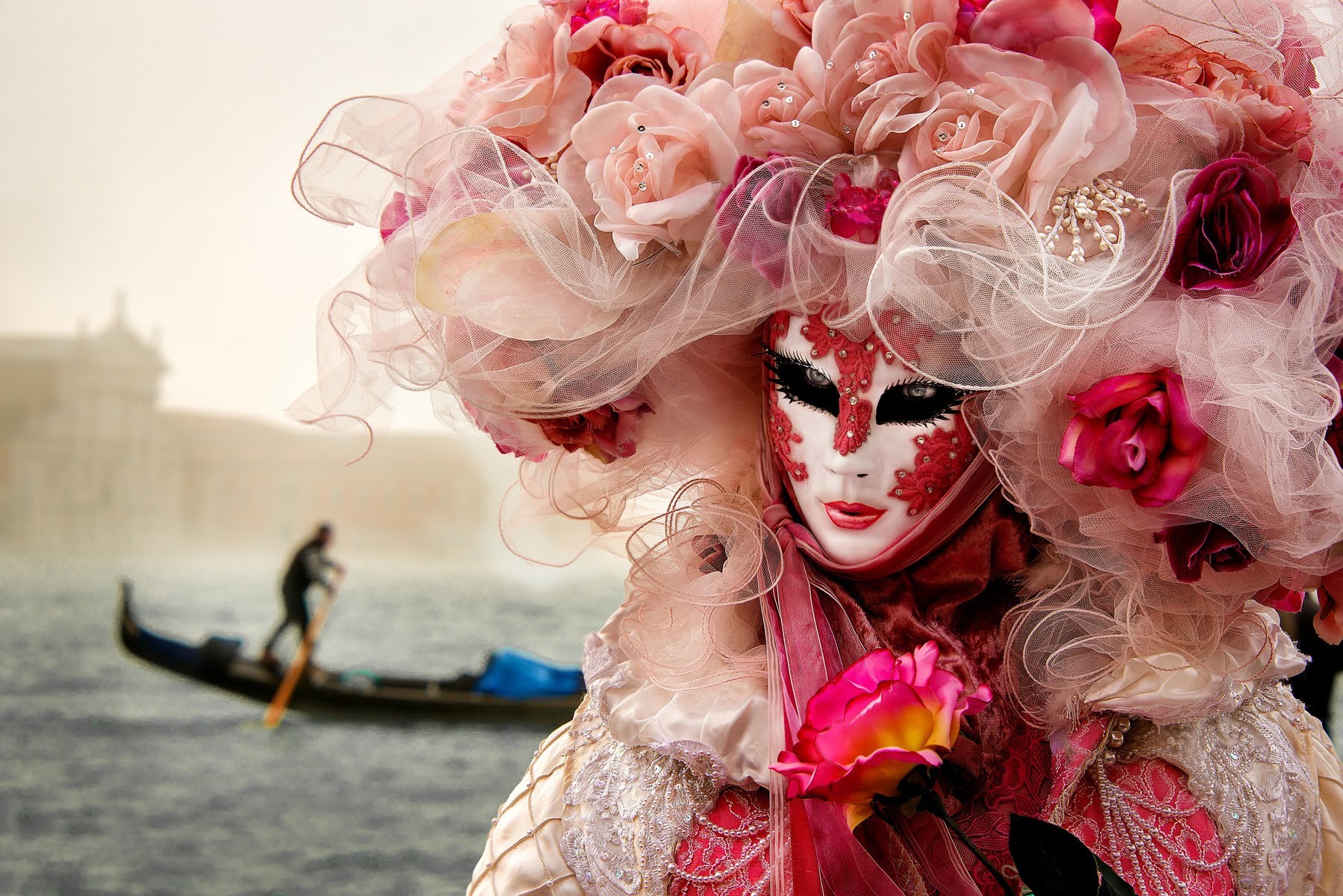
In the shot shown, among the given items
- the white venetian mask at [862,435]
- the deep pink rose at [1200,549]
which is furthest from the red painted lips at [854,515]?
the deep pink rose at [1200,549]

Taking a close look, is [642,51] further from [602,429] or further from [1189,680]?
[1189,680]

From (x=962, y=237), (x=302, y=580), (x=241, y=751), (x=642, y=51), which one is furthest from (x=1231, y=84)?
(x=241, y=751)

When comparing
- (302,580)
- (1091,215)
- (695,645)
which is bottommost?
(302,580)

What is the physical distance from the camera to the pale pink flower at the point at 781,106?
2.67 feet

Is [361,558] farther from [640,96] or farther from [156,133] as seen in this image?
[640,96]

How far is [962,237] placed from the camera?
75cm

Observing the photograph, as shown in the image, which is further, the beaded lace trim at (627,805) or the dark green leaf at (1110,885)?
the beaded lace trim at (627,805)

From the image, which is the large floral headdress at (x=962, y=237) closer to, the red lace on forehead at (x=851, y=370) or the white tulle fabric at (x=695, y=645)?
the red lace on forehead at (x=851, y=370)

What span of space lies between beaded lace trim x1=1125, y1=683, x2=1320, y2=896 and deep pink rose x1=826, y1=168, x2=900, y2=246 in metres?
0.48

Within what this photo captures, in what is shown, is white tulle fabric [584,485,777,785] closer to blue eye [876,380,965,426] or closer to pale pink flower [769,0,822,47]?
blue eye [876,380,965,426]

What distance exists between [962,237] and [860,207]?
0.08 meters

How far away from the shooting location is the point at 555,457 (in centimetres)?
106

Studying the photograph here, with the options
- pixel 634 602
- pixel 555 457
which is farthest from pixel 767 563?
pixel 555 457

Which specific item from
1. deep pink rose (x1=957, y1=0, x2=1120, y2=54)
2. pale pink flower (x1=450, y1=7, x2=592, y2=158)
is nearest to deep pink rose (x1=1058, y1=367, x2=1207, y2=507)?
deep pink rose (x1=957, y1=0, x2=1120, y2=54)
